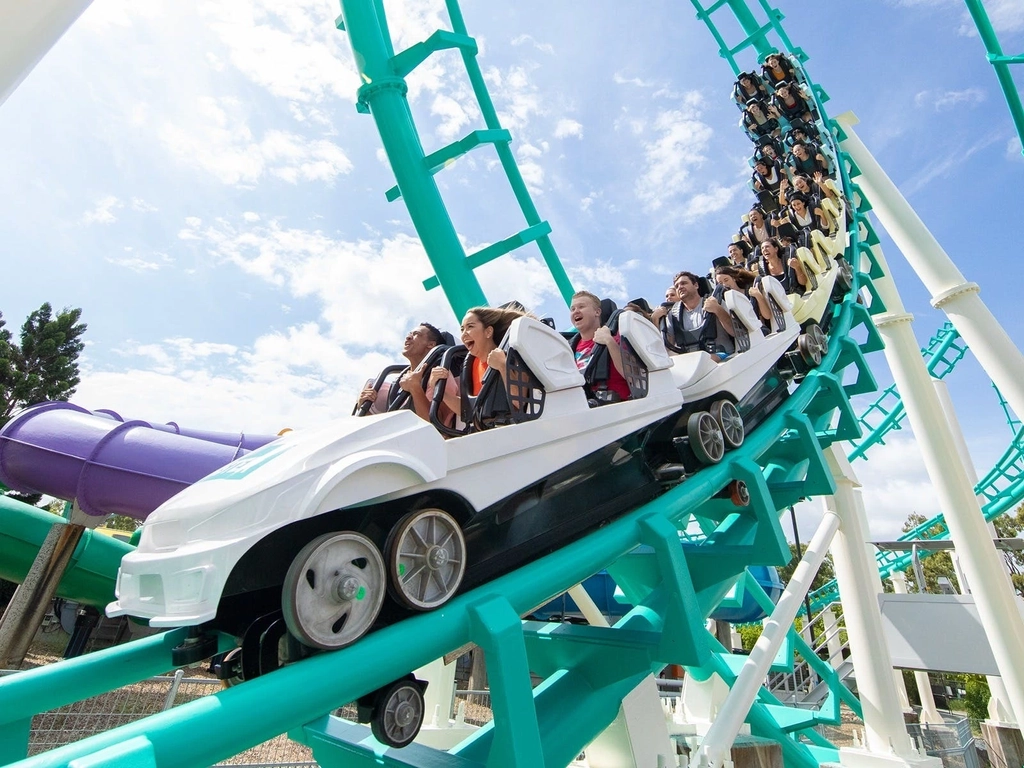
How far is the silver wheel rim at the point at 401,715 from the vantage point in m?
1.47

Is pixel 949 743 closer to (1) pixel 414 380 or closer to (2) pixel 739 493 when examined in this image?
(2) pixel 739 493

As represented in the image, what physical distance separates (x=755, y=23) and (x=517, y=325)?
862cm

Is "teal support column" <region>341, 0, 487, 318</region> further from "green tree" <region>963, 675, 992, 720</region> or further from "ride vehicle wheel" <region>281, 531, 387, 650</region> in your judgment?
"green tree" <region>963, 675, 992, 720</region>

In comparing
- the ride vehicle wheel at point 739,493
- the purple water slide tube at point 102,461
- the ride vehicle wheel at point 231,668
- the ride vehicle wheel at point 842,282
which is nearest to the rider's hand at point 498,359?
the ride vehicle wheel at point 231,668

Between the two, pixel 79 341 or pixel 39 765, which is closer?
pixel 39 765

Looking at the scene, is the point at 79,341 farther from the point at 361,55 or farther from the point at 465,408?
the point at 465,408

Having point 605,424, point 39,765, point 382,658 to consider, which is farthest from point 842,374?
point 39,765

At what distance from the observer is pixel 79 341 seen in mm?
17625

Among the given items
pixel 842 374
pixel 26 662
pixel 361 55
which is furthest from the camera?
pixel 26 662

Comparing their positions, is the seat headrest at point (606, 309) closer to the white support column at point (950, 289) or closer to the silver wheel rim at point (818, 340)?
the silver wheel rim at point (818, 340)

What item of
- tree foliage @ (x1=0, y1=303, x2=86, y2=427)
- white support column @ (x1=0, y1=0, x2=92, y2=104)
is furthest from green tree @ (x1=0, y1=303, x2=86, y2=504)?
white support column @ (x1=0, y1=0, x2=92, y2=104)

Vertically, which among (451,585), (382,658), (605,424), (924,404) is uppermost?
(924,404)

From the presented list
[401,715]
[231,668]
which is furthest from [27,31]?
[401,715]

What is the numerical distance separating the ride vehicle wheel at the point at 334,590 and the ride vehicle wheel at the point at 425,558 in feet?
0.14
